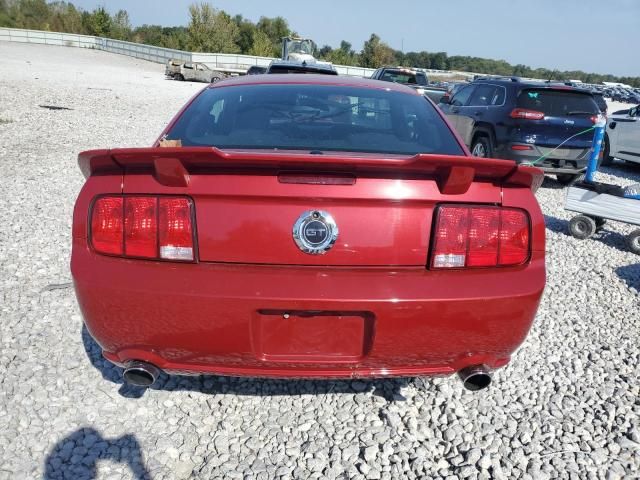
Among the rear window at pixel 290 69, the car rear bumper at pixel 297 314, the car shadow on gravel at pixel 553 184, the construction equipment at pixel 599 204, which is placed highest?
the rear window at pixel 290 69

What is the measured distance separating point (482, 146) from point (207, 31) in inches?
2013

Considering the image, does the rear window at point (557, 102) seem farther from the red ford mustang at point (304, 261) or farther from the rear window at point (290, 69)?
the red ford mustang at point (304, 261)

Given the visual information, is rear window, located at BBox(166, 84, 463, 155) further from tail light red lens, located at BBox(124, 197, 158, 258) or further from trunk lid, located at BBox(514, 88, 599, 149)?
trunk lid, located at BBox(514, 88, 599, 149)

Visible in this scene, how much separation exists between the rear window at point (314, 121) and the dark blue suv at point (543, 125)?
508 centimetres

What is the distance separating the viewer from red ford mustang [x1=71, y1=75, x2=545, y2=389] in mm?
1863

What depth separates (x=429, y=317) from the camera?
1.92 meters

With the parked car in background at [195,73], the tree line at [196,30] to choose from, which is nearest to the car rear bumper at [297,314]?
the parked car in background at [195,73]

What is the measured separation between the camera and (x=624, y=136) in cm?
1001

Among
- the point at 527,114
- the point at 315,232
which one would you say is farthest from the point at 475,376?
the point at 527,114

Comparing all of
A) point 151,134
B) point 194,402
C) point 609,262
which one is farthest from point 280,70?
point 194,402

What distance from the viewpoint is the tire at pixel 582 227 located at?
5.61m

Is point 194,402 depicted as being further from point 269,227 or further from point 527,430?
point 527,430

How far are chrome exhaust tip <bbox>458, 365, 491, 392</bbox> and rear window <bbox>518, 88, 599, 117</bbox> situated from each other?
6.68 m

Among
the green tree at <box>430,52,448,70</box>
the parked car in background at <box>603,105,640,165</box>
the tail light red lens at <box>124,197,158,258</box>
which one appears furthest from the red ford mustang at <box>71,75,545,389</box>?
the green tree at <box>430,52,448,70</box>
